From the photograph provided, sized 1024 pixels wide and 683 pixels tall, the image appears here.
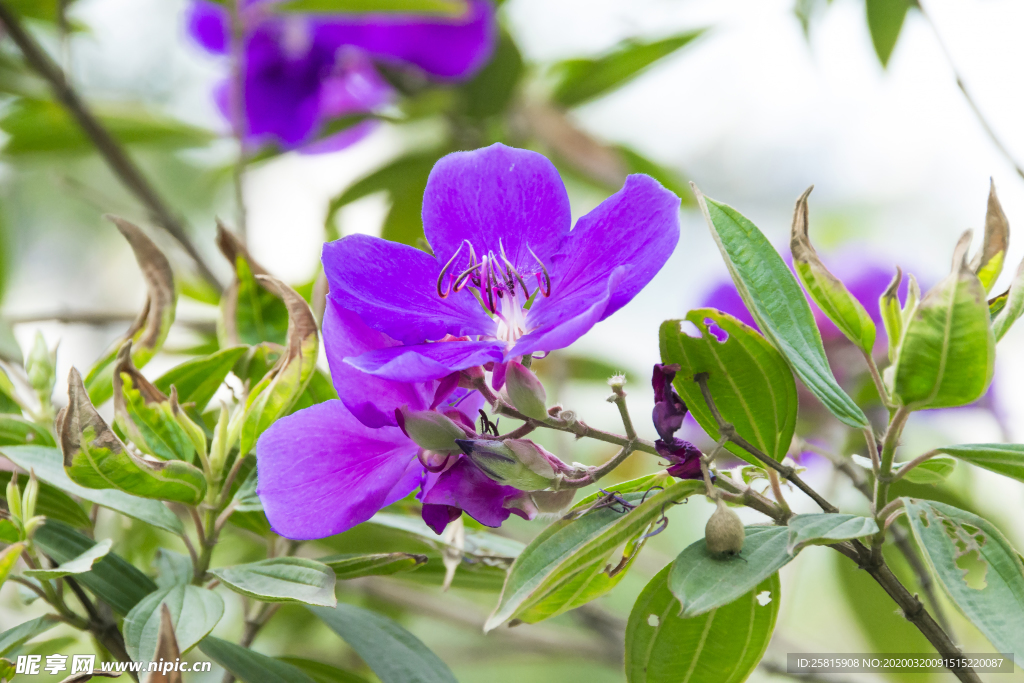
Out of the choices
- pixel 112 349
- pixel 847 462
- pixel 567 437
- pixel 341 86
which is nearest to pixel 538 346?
pixel 847 462

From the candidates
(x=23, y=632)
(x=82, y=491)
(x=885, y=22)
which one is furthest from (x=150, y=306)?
(x=885, y=22)

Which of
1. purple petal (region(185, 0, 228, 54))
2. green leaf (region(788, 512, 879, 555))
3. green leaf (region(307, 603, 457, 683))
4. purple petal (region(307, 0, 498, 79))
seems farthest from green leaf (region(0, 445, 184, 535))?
purple petal (region(185, 0, 228, 54))

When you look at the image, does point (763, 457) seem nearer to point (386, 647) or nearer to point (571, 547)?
point (571, 547)

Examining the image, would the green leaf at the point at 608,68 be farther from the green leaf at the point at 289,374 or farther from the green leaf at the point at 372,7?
the green leaf at the point at 289,374

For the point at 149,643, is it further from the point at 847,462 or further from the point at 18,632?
the point at 847,462

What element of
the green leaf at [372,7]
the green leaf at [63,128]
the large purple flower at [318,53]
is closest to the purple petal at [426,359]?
the green leaf at [372,7]

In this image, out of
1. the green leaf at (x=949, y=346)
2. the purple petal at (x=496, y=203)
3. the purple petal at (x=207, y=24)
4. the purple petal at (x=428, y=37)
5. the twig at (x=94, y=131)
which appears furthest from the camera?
the purple petal at (x=207, y=24)

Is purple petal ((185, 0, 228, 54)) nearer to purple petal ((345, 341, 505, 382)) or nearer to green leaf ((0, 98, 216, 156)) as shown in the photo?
green leaf ((0, 98, 216, 156))
